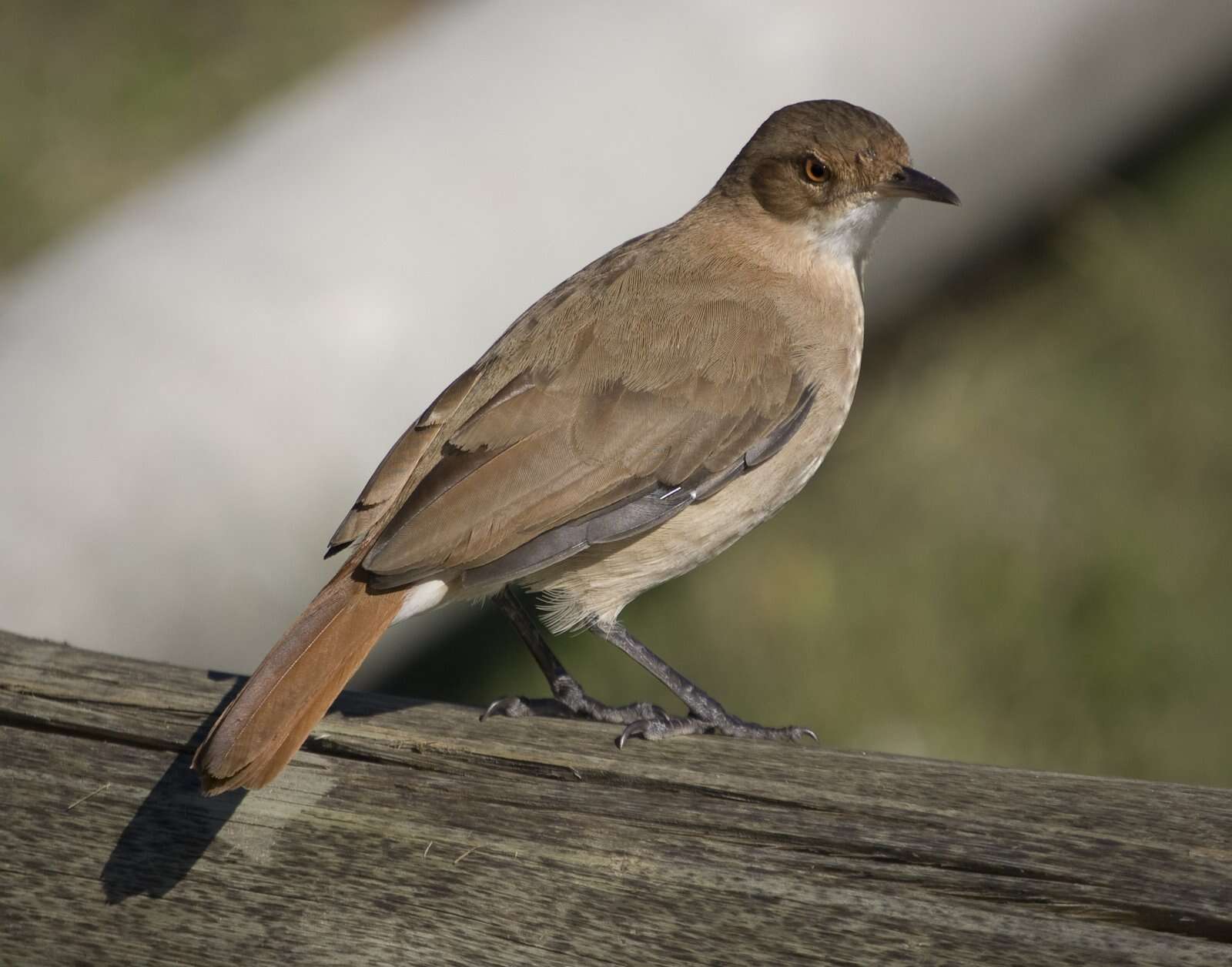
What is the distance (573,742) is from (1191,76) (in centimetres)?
508

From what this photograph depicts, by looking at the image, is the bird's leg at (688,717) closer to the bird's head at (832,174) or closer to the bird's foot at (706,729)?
the bird's foot at (706,729)

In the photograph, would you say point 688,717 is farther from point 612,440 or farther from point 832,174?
point 832,174

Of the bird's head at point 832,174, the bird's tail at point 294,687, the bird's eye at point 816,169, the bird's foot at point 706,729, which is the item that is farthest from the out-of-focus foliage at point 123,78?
the bird's foot at point 706,729

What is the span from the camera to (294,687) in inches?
110

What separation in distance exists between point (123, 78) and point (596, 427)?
5330 millimetres

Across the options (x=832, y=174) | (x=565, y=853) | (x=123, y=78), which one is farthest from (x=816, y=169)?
(x=123, y=78)

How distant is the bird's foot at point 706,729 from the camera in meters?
3.00

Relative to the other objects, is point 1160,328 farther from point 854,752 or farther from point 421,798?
point 421,798

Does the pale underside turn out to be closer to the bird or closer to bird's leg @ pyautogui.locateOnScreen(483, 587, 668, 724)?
the bird

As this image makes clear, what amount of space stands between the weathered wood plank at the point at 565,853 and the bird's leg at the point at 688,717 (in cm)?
24

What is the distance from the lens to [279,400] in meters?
4.87

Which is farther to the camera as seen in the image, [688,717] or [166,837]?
[688,717]

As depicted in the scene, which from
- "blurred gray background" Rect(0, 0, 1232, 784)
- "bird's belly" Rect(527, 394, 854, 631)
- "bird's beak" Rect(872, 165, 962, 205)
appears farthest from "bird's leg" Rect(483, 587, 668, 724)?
"bird's beak" Rect(872, 165, 962, 205)

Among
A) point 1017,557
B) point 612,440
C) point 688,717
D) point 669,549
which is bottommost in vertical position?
point 1017,557
